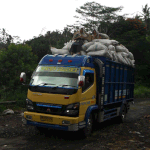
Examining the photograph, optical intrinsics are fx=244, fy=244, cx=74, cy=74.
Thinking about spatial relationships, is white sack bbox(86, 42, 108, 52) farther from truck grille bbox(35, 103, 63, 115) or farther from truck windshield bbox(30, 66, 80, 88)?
truck grille bbox(35, 103, 63, 115)

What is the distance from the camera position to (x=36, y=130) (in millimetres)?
8227

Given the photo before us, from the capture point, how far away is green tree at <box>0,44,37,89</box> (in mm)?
14688

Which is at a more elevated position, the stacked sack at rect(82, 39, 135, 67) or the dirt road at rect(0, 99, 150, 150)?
the stacked sack at rect(82, 39, 135, 67)

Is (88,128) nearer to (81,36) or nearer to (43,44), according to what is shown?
(81,36)

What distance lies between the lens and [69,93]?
22.2 ft

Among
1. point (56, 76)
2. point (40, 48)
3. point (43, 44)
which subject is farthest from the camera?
point (43, 44)

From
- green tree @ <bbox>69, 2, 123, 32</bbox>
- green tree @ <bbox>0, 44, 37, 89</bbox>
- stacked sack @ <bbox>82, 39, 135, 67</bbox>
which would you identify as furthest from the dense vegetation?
stacked sack @ <bbox>82, 39, 135, 67</bbox>

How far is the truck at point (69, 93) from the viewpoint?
6777mm

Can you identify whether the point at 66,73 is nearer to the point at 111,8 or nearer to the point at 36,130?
the point at 36,130

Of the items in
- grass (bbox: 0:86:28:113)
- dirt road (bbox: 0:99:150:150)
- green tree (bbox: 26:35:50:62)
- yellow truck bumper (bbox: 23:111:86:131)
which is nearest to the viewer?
dirt road (bbox: 0:99:150:150)

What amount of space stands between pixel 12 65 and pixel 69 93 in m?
8.93

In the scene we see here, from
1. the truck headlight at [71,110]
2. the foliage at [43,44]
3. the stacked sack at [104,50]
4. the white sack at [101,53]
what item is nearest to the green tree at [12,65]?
the stacked sack at [104,50]

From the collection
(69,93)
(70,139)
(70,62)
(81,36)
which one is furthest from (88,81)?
(81,36)

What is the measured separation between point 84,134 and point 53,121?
113cm
